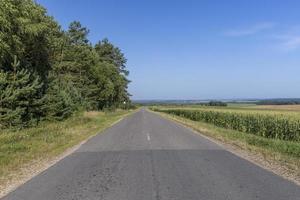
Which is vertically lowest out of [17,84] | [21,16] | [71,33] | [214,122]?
[214,122]

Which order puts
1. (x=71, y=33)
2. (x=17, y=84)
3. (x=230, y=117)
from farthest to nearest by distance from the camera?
(x=71, y=33), (x=230, y=117), (x=17, y=84)

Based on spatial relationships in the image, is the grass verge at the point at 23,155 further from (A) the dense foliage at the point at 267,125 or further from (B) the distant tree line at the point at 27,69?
(A) the dense foliage at the point at 267,125

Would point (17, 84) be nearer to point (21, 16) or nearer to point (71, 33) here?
point (21, 16)

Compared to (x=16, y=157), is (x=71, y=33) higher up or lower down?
higher up

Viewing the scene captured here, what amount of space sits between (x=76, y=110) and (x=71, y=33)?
120 feet

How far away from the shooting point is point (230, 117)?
127ft

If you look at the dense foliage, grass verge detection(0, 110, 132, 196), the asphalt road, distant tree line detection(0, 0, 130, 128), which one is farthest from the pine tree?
the dense foliage

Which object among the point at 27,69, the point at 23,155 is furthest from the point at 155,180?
the point at 27,69

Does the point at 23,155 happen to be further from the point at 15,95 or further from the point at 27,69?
the point at 27,69

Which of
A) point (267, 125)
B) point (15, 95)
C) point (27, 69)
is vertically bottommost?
point (267, 125)

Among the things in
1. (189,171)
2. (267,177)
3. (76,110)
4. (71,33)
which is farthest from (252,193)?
(71,33)

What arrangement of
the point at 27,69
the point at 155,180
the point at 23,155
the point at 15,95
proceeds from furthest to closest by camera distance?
1. the point at 27,69
2. the point at 15,95
3. the point at 23,155
4. the point at 155,180

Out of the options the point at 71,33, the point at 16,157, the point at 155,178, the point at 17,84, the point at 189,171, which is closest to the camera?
the point at 155,178

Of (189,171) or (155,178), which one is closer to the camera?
(155,178)
